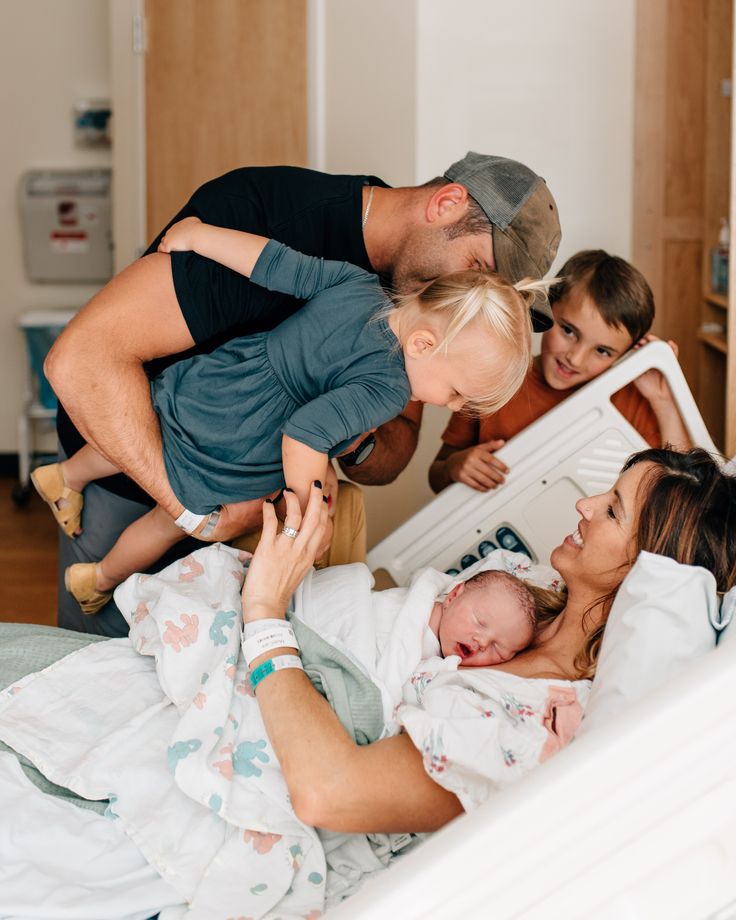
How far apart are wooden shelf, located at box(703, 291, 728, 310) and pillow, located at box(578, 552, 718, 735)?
1915 mm

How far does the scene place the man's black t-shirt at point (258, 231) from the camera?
1667 millimetres

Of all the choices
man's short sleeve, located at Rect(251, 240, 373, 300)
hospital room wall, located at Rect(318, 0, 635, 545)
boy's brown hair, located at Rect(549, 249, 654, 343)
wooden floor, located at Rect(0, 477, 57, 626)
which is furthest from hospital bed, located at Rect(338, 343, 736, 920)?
wooden floor, located at Rect(0, 477, 57, 626)

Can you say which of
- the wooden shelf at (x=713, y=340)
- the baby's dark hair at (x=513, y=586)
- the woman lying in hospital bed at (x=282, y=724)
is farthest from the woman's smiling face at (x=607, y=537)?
the wooden shelf at (x=713, y=340)

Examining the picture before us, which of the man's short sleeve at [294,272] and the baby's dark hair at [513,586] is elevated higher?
the man's short sleeve at [294,272]

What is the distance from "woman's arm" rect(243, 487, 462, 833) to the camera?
1.20 metres

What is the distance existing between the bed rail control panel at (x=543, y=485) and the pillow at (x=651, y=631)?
72 cm

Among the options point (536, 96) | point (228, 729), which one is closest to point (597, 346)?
point (536, 96)

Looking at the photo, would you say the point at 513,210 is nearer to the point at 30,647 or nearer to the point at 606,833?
the point at 30,647

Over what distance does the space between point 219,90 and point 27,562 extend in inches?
76.9

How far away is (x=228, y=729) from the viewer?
1.35 meters

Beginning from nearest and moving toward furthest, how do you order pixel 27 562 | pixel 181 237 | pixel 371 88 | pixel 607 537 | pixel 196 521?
1. pixel 607 537
2. pixel 181 237
3. pixel 196 521
4. pixel 371 88
5. pixel 27 562

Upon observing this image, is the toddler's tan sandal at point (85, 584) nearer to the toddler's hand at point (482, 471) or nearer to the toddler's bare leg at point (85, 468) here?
the toddler's bare leg at point (85, 468)

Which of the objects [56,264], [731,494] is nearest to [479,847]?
[731,494]

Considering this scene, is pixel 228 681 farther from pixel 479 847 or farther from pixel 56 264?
pixel 56 264
